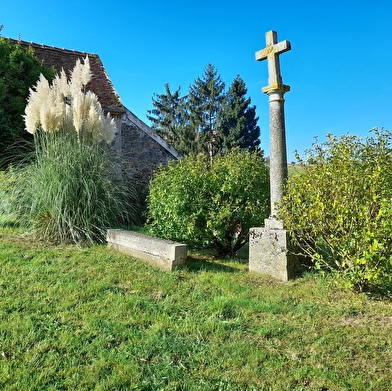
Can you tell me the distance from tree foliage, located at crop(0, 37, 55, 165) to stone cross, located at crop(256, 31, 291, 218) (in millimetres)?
6852

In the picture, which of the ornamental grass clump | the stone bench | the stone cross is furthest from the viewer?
the ornamental grass clump

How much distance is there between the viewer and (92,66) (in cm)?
Result: 1233

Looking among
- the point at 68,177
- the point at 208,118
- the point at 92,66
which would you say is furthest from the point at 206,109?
the point at 68,177

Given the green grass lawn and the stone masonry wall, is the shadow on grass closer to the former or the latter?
the green grass lawn

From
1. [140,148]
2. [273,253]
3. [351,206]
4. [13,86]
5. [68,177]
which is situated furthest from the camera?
[140,148]

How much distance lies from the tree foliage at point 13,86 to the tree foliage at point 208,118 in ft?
60.6

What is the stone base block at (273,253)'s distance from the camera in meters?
4.02

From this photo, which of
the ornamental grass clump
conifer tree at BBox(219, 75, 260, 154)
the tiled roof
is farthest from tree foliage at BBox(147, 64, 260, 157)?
the ornamental grass clump

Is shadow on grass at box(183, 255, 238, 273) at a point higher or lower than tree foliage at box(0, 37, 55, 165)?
lower

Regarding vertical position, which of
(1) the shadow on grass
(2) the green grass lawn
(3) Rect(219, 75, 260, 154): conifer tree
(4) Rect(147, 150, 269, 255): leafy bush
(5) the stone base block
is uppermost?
(3) Rect(219, 75, 260, 154): conifer tree

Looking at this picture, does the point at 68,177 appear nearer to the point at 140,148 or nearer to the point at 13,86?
the point at 13,86

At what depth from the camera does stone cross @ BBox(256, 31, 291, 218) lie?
442cm

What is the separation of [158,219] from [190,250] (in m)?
A: 0.74

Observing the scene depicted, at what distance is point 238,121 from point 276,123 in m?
24.5
